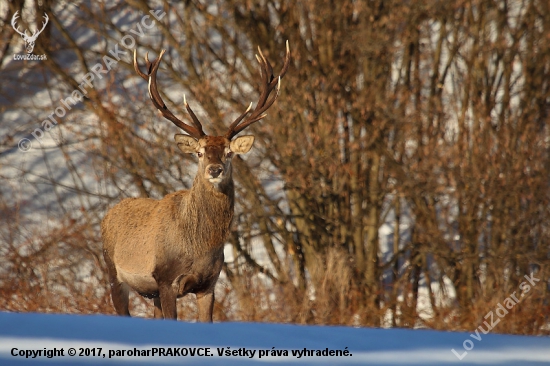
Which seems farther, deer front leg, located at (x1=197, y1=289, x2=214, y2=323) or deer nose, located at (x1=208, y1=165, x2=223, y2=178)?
deer front leg, located at (x1=197, y1=289, x2=214, y2=323)

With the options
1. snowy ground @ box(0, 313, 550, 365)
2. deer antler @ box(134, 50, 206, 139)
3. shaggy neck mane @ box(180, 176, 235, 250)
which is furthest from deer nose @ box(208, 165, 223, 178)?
snowy ground @ box(0, 313, 550, 365)

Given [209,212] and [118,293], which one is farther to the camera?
[118,293]

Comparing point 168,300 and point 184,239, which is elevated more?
point 184,239

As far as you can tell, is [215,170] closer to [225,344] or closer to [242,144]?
[242,144]

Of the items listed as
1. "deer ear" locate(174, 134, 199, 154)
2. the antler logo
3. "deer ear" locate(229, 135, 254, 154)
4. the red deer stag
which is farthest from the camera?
the antler logo

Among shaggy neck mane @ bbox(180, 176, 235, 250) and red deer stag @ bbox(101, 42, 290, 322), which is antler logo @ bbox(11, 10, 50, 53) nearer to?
red deer stag @ bbox(101, 42, 290, 322)

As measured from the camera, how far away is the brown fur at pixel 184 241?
6066 millimetres

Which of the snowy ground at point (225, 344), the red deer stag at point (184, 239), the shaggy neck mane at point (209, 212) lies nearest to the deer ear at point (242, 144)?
the red deer stag at point (184, 239)

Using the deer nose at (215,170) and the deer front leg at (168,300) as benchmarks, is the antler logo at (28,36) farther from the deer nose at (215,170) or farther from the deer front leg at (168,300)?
the deer front leg at (168,300)

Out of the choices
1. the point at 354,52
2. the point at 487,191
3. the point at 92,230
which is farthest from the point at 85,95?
the point at 487,191

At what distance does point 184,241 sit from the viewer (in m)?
6.13

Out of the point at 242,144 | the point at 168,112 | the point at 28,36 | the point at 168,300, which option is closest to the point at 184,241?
the point at 168,300

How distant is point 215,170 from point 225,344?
2.43 meters

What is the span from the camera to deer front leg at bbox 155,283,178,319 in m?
5.98
